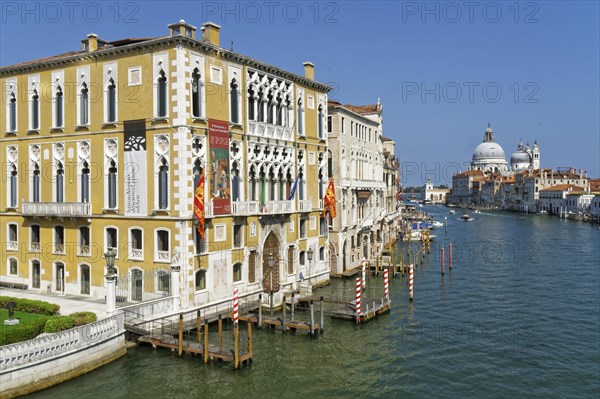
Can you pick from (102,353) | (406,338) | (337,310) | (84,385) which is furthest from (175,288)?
(406,338)

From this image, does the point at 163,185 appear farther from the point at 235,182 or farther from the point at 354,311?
the point at 354,311

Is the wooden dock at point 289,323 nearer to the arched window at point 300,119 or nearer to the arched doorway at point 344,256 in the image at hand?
the arched window at point 300,119

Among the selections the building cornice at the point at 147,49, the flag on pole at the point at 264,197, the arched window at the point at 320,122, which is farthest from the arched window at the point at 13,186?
the arched window at the point at 320,122

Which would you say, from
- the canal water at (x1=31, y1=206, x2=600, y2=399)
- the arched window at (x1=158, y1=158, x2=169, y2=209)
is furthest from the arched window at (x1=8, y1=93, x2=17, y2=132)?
the canal water at (x1=31, y1=206, x2=600, y2=399)

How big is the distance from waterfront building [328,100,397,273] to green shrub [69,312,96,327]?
71.5ft

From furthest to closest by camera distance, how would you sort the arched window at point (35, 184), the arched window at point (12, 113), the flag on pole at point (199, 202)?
the arched window at point (12, 113) < the arched window at point (35, 184) < the flag on pole at point (199, 202)

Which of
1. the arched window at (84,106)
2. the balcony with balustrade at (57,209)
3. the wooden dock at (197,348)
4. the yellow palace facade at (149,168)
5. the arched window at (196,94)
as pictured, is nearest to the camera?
the wooden dock at (197,348)

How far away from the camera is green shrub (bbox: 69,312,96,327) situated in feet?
67.1

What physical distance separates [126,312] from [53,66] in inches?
550

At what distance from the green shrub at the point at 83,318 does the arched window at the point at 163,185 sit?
5947 mm

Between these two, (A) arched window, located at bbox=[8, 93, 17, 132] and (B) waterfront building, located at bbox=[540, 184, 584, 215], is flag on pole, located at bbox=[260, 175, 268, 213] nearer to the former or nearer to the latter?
(A) arched window, located at bbox=[8, 93, 17, 132]

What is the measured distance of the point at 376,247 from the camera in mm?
50969

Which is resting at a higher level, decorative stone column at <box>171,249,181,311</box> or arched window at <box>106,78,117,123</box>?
arched window at <box>106,78,117,123</box>

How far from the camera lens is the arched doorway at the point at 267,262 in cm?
3033
